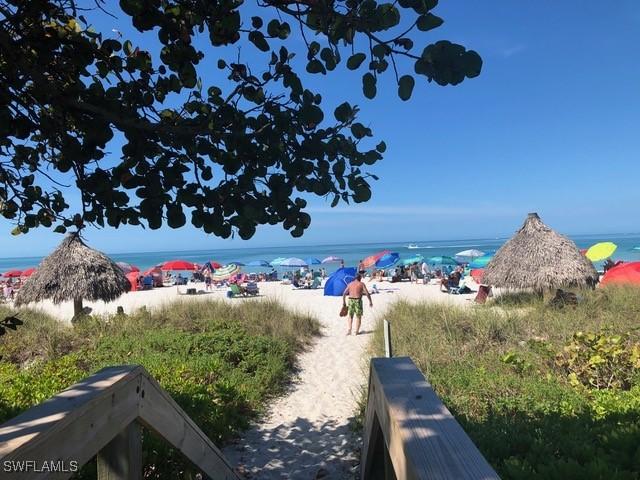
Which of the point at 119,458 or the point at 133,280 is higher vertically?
the point at 119,458

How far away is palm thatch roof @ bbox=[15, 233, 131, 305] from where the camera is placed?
1310 cm

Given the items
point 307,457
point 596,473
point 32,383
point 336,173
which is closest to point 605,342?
point 307,457

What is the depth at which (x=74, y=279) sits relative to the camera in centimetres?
1312

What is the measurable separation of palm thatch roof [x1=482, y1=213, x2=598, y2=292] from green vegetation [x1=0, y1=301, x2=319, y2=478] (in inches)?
307

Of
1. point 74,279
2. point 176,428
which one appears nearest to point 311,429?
point 176,428

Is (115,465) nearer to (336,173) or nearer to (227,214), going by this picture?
(227,214)

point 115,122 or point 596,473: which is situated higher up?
point 115,122

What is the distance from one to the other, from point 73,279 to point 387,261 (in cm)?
2065

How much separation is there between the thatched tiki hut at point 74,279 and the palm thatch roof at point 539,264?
12.7 meters

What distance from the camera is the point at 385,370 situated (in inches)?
77.0

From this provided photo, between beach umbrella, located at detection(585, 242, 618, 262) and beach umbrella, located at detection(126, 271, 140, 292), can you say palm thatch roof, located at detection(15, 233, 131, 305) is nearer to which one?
beach umbrella, located at detection(126, 271, 140, 292)

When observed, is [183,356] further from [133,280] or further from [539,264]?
[133,280]

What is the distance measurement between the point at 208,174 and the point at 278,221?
14.6 inches

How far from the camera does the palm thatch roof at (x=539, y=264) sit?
573 inches
